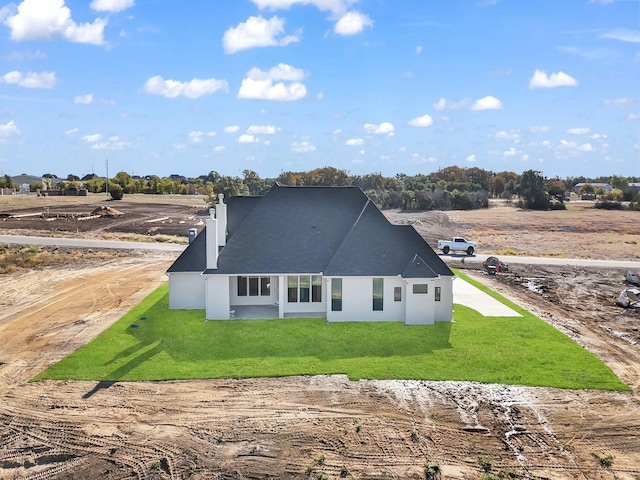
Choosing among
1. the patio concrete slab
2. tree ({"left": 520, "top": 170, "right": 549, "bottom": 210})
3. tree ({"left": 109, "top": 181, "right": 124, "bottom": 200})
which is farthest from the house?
tree ({"left": 109, "top": 181, "right": 124, "bottom": 200})

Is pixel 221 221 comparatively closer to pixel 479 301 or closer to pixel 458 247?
pixel 479 301

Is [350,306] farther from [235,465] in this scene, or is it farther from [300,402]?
[235,465]

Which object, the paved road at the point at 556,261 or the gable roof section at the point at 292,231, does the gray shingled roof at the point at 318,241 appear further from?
the paved road at the point at 556,261

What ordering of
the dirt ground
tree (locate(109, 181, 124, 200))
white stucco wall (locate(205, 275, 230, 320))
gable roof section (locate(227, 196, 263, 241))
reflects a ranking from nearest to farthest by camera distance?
1. the dirt ground
2. white stucco wall (locate(205, 275, 230, 320))
3. gable roof section (locate(227, 196, 263, 241))
4. tree (locate(109, 181, 124, 200))

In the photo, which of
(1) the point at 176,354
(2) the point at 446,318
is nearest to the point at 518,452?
(2) the point at 446,318

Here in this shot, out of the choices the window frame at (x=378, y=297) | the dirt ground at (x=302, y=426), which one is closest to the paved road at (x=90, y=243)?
the dirt ground at (x=302, y=426)

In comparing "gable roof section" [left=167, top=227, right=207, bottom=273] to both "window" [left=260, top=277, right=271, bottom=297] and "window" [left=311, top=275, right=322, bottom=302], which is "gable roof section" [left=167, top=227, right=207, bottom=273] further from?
"window" [left=311, top=275, right=322, bottom=302]
